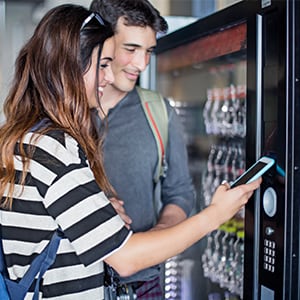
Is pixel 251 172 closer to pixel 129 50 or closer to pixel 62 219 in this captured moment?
pixel 62 219

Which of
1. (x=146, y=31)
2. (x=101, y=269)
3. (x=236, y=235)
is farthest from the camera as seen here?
(x=236, y=235)

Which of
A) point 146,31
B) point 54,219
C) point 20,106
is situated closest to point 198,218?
point 54,219

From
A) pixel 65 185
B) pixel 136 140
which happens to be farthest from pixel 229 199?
pixel 136 140

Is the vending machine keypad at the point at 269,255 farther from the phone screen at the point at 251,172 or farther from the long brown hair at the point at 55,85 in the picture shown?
the long brown hair at the point at 55,85

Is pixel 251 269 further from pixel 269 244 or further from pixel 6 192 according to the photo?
pixel 6 192

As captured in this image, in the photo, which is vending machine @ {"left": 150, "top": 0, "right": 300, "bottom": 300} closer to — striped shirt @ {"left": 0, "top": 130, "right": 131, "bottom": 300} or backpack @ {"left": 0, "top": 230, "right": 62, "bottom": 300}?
striped shirt @ {"left": 0, "top": 130, "right": 131, "bottom": 300}

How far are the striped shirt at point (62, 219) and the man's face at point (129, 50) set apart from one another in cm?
61

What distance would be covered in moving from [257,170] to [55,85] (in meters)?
0.51

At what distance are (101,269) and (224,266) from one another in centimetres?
94

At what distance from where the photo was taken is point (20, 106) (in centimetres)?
123

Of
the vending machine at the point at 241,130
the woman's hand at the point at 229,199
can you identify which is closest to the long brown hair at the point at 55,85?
the woman's hand at the point at 229,199

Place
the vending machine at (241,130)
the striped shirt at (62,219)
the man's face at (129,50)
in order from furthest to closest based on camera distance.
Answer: the man's face at (129,50) → the vending machine at (241,130) → the striped shirt at (62,219)

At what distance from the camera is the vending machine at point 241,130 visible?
1.23m

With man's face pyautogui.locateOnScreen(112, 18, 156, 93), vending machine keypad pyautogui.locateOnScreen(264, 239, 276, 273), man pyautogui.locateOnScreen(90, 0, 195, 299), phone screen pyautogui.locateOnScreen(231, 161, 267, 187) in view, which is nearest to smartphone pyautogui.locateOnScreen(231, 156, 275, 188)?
phone screen pyautogui.locateOnScreen(231, 161, 267, 187)
